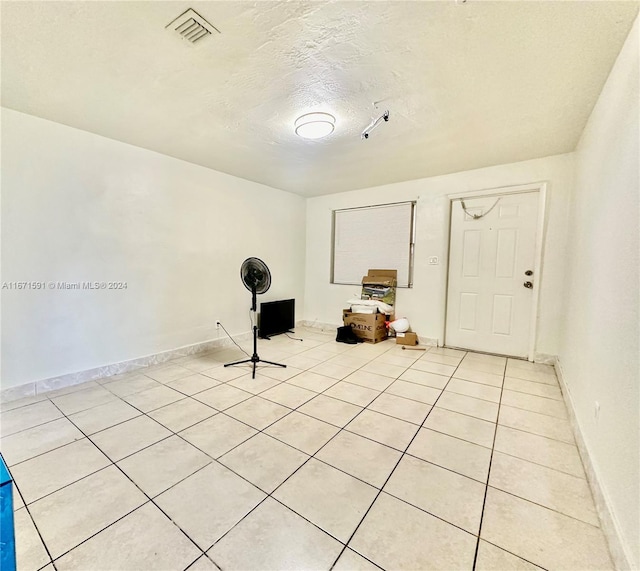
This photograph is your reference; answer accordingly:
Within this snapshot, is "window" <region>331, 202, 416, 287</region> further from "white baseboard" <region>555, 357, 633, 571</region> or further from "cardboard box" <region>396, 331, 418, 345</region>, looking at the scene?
"white baseboard" <region>555, 357, 633, 571</region>

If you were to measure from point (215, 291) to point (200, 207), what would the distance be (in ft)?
3.66

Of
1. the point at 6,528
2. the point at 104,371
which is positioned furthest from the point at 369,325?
the point at 6,528

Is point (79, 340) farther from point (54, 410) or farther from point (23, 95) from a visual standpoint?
point (23, 95)

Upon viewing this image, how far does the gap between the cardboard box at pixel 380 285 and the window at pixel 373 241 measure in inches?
3.8

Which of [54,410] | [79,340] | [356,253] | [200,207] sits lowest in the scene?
[54,410]

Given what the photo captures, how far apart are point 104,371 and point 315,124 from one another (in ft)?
10.2

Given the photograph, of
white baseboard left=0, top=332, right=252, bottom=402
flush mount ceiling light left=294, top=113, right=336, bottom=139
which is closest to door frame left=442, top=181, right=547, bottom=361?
flush mount ceiling light left=294, top=113, right=336, bottom=139

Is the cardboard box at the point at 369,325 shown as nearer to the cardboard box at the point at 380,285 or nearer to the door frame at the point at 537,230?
the cardboard box at the point at 380,285

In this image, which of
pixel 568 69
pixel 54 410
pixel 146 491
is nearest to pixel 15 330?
pixel 54 410

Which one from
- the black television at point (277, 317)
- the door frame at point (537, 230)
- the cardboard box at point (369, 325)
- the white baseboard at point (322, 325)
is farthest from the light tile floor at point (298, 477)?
the white baseboard at point (322, 325)

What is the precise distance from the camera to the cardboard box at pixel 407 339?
164 inches

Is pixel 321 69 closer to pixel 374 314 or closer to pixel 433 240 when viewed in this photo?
pixel 433 240

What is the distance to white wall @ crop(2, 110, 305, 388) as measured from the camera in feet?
8.04

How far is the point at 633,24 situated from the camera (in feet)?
4.69
